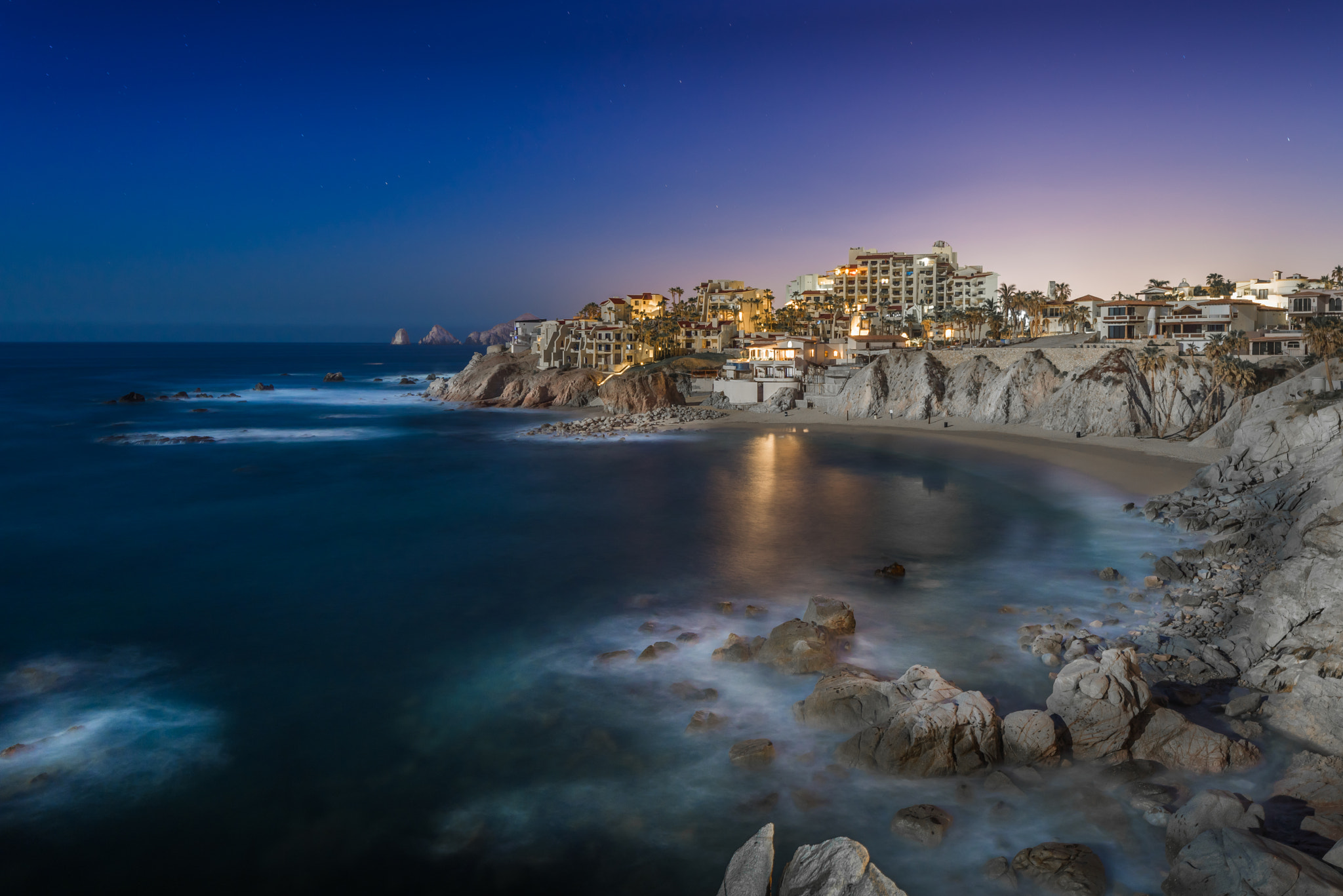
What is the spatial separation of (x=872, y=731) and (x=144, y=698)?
1562 cm

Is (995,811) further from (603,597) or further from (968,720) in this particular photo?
(603,597)

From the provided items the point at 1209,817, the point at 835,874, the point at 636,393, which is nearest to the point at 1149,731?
the point at 1209,817

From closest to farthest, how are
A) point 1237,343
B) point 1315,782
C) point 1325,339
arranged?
point 1315,782
point 1325,339
point 1237,343

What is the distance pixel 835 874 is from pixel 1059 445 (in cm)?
4613

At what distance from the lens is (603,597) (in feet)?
73.8

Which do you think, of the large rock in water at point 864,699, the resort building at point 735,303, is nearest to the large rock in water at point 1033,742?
the large rock in water at point 864,699

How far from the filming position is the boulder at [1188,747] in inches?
469

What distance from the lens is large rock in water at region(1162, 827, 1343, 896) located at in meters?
8.09

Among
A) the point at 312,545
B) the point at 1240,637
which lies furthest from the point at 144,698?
the point at 1240,637

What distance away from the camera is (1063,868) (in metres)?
9.81

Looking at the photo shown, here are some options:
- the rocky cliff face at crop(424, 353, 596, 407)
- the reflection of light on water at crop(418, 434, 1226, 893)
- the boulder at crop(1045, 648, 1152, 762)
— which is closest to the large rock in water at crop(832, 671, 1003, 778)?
the reflection of light on water at crop(418, 434, 1226, 893)

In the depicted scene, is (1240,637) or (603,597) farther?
(603,597)

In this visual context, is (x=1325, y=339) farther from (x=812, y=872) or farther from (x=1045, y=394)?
(x=812, y=872)

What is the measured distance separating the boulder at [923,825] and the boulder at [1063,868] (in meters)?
1.01
